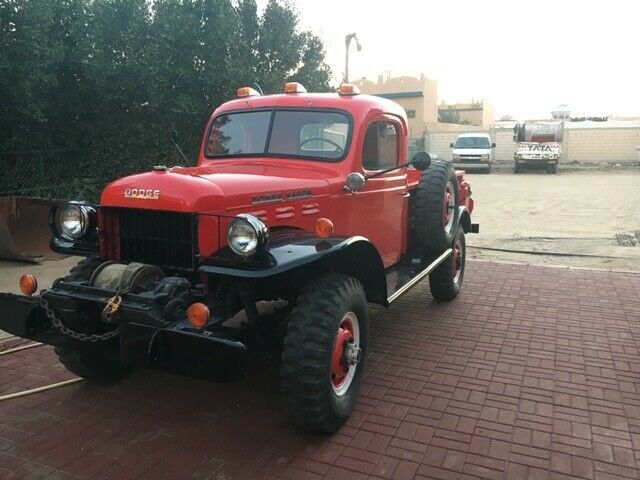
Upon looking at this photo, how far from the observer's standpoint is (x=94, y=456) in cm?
315

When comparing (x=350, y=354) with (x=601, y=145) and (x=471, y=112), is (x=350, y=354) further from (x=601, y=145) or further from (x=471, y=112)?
(x=471, y=112)

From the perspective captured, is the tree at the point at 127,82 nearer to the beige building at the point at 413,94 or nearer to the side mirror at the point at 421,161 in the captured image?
the side mirror at the point at 421,161

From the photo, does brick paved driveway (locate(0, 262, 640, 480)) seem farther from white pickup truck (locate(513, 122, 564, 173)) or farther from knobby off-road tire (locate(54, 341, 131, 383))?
white pickup truck (locate(513, 122, 564, 173))

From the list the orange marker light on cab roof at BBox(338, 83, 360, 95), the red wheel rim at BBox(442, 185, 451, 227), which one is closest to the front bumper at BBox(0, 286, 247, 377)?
the orange marker light on cab roof at BBox(338, 83, 360, 95)

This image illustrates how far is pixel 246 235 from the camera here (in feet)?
9.85

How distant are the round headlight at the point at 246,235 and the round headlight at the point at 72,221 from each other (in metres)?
1.31

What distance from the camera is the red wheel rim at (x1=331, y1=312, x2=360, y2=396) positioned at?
135 inches

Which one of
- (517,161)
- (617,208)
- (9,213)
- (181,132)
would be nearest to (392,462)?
(9,213)

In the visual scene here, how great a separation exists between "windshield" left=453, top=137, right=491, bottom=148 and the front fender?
24.8m

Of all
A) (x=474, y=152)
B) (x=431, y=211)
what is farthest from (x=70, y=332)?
(x=474, y=152)

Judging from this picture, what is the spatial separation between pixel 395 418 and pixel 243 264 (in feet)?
4.74

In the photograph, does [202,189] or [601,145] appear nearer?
[202,189]

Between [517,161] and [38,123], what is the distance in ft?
76.2

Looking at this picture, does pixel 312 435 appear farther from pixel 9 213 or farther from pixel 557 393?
pixel 9 213
